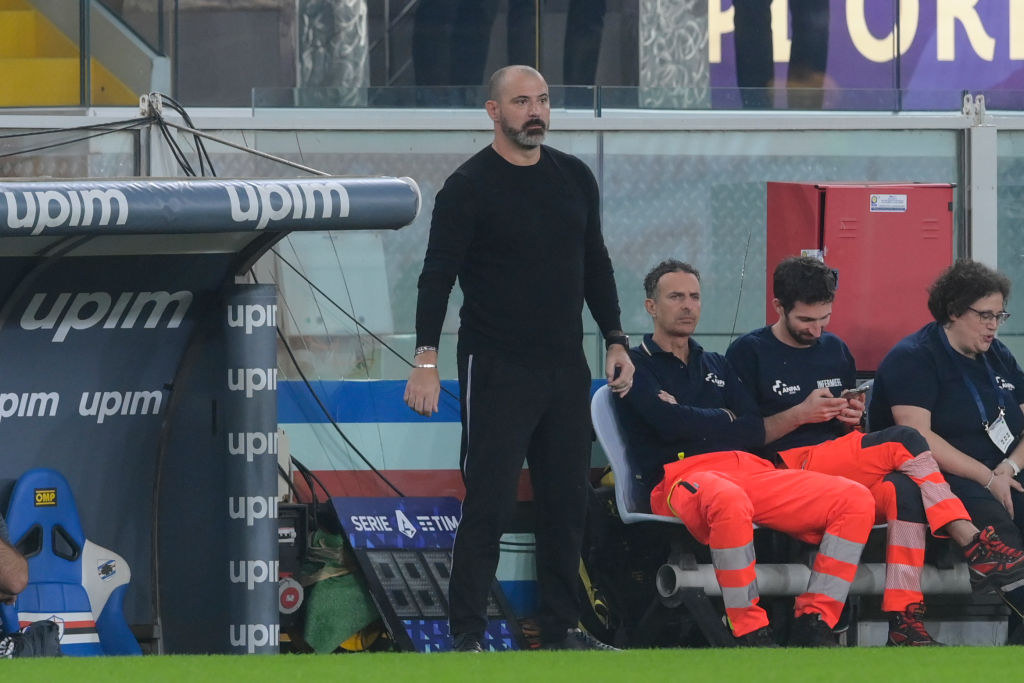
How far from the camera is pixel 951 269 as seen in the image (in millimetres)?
5988

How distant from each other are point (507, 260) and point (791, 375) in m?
1.43

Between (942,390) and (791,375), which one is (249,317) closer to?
(791,375)

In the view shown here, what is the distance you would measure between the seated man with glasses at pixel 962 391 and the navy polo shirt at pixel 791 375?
0.56 feet

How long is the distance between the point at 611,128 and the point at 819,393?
1.42 m

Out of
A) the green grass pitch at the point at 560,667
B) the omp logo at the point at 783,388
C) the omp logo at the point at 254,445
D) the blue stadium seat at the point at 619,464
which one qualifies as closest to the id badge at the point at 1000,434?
the omp logo at the point at 783,388

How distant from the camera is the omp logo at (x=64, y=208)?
432 centimetres

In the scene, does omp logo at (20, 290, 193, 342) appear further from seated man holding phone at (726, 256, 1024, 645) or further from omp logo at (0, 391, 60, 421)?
seated man holding phone at (726, 256, 1024, 645)

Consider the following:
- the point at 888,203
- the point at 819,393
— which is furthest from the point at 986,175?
the point at 819,393

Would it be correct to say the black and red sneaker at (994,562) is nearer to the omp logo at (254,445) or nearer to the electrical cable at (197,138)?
the omp logo at (254,445)

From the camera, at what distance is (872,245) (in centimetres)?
639

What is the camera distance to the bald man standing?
16.3 feet

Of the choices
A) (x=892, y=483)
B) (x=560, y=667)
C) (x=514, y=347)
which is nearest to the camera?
(x=560, y=667)

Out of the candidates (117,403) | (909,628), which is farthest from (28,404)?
(909,628)

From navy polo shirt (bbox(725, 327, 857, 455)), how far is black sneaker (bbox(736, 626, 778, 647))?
3.16 feet
